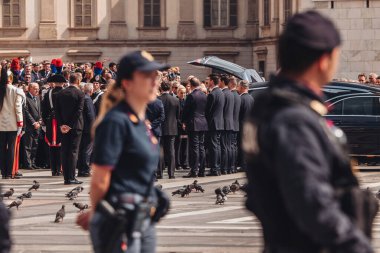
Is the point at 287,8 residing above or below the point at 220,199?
above

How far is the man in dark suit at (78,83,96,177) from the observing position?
25.4 meters

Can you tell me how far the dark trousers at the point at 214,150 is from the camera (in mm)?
26031

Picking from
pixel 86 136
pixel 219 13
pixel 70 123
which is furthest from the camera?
pixel 219 13

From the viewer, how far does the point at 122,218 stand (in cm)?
695

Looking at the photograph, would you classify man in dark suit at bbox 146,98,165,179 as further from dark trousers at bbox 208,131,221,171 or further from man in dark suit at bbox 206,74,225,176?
dark trousers at bbox 208,131,221,171

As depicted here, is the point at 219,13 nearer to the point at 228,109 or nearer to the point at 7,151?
the point at 228,109

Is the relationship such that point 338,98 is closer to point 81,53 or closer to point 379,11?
point 379,11

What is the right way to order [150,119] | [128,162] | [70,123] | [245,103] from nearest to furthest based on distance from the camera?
[128,162] < [150,119] < [70,123] < [245,103]

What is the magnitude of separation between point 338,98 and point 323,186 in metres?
21.2

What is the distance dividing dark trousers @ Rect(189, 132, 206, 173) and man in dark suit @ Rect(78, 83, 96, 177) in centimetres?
193

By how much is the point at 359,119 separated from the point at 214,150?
9.40ft

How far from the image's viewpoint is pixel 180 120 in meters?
26.7

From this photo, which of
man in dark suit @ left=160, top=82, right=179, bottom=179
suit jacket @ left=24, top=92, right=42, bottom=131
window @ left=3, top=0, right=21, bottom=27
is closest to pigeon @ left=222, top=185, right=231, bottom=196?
man in dark suit @ left=160, top=82, right=179, bottom=179

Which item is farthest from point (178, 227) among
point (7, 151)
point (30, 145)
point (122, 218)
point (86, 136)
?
point (30, 145)
